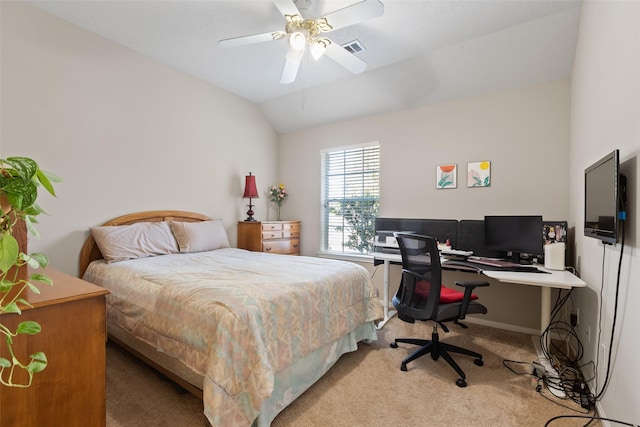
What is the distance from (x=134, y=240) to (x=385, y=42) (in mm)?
3158

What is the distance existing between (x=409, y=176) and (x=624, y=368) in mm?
2672

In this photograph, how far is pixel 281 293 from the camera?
188 centimetres

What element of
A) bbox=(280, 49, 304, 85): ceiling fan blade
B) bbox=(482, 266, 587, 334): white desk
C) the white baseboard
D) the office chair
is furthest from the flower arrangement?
bbox=(482, 266, 587, 334): white desk

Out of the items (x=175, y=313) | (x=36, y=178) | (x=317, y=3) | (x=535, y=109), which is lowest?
(x=175, y=313)

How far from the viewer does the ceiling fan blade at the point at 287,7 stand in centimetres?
204

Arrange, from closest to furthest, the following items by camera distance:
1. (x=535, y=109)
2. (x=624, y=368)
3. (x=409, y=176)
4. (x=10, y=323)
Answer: (x=10, y=323) → (x=624, y=368) → (x=535, y=109) → (x=409, y=176)

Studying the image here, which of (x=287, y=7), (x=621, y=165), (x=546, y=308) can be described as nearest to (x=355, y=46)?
(x=287, y=7)

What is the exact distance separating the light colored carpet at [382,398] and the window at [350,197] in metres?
2.02

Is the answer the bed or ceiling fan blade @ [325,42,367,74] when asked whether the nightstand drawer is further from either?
ceiling fan blade @ [325,42,367,74]

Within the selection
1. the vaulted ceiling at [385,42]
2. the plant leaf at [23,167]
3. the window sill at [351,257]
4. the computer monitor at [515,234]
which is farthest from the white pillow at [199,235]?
the computer monitor at [515,234]

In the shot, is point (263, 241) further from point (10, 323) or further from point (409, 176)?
point (10, 323)

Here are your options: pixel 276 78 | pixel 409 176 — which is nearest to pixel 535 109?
pixel 409 176

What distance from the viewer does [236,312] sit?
5.20 ft

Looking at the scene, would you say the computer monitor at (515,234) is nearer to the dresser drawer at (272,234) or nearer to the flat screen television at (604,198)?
the flat screen television at (604,198)
